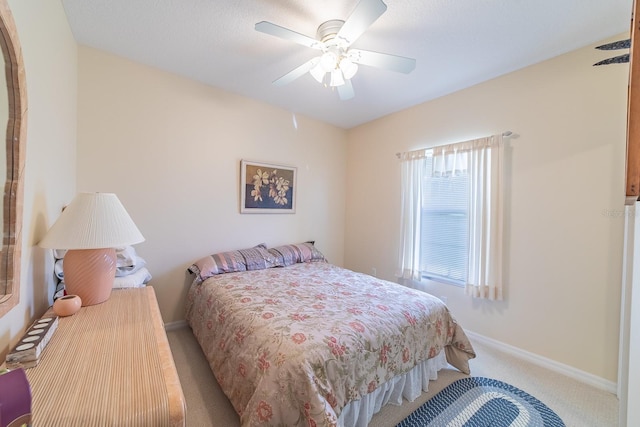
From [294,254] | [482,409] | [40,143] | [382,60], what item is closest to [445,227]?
[482,409]

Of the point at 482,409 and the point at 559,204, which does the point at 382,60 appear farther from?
the point at 482,409

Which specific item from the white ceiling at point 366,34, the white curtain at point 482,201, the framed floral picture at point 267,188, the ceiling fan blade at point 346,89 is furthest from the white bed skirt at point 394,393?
the white ceiling at point 366,34

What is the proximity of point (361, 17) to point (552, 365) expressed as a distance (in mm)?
2966

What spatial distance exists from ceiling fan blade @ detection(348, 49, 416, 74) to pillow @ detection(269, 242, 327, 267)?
6.98 feet

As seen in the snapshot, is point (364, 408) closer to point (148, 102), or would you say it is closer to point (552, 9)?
point (552, 9)

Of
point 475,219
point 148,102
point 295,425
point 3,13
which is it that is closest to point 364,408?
point 295,425

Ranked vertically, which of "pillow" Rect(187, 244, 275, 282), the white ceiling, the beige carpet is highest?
the white ceiling

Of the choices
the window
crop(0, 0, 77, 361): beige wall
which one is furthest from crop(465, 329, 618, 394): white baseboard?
crop(0, 0, 77, 361): beige wall

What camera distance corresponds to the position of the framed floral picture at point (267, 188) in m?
3.07

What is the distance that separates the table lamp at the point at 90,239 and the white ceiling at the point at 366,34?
142 cm

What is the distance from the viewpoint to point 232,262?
8.80ft

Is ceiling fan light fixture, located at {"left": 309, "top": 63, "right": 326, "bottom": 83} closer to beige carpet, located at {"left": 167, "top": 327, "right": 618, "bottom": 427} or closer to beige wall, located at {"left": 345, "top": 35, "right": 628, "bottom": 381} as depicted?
beige wall, located at {"left": 345, "top": 35, "right": 628, "bottom": 381}

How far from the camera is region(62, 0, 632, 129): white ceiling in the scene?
1679 mm

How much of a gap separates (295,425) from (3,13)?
6.04ft
